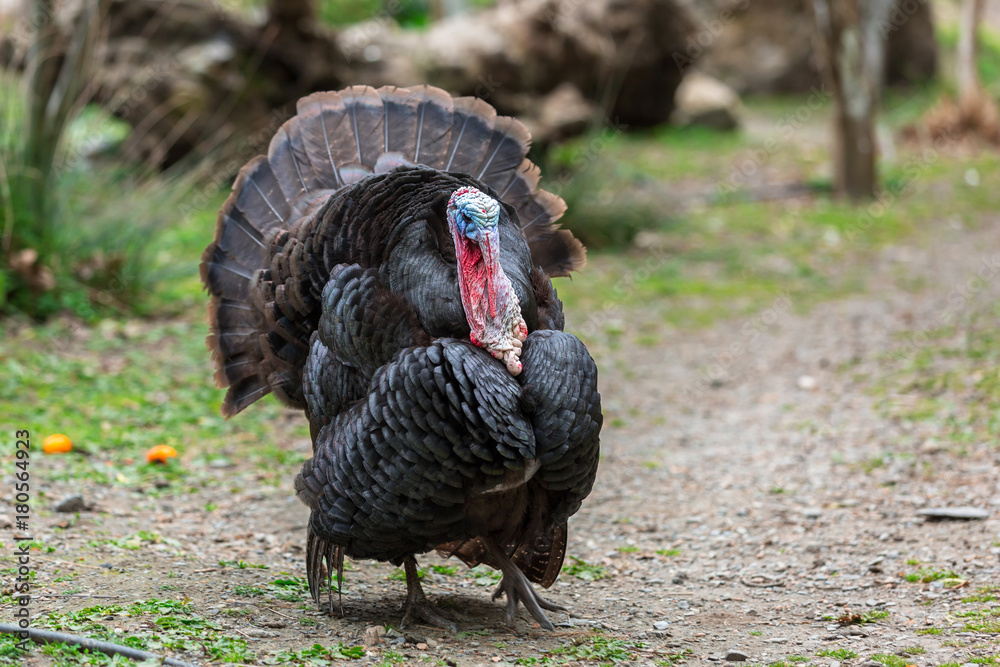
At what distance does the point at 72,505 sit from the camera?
465 centimetres

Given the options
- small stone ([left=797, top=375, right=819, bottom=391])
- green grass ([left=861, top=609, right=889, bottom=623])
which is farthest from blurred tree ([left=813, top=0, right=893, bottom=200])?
green grass ([left=861, top=609, right=889, bottom=623])

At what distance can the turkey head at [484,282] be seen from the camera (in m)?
3.43

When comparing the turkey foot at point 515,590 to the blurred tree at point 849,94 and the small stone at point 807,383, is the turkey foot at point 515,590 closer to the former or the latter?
the small stone at point 807,383

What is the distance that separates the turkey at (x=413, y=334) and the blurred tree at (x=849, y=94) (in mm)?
7375

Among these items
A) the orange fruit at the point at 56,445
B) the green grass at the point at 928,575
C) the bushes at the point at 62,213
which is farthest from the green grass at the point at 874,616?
the bushes at the point at 62,213

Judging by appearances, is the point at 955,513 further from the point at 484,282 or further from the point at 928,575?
the point at 484,282

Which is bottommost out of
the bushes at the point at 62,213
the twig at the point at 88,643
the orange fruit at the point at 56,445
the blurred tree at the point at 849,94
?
the twig at the point at 88,643

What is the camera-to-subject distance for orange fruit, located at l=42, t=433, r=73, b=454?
528cm

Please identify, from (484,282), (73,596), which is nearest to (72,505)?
(73,596)

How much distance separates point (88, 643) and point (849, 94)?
10051 millimetres

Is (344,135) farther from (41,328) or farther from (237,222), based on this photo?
(41,328)

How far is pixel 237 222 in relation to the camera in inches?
183

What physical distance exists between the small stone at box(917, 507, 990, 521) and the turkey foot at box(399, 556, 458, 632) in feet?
7.71

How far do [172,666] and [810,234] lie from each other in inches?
340
